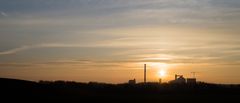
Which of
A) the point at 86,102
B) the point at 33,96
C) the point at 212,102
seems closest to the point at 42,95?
the point at 33,96

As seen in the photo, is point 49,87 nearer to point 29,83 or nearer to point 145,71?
point 29,83

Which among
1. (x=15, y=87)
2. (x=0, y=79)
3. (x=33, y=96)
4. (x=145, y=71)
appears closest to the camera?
(x=33, y=96)

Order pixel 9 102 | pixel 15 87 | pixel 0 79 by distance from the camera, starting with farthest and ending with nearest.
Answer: pixel 0 79 < pixel 15 87 < pixel 9 102

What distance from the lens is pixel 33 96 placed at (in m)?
32.5

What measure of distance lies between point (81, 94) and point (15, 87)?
5142 millimetres

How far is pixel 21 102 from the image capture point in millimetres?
30125

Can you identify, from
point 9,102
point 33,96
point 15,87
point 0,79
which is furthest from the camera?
point 0,79

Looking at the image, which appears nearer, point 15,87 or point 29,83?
point 15,87

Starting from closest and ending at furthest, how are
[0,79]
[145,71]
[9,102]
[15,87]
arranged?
[9,102], [15,87], [0,79], [145,71]

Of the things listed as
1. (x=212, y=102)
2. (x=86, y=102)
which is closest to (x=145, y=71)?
(x=212, y=102)

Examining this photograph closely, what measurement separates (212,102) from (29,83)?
48.5 ft

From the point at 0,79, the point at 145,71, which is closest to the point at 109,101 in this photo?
the point at 0,79

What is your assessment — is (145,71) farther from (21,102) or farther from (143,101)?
(21,102)

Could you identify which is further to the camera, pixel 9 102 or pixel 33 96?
pixel 33 96
